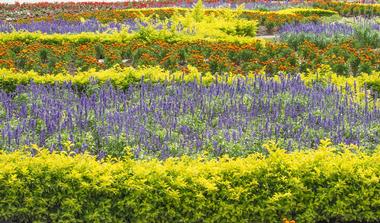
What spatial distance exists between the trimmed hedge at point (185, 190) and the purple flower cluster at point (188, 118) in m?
0.70

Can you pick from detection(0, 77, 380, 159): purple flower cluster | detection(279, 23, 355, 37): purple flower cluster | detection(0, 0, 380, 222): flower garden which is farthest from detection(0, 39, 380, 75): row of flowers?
detection(0, 77, 380, 159): purple flower cluster

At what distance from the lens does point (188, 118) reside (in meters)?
8.01

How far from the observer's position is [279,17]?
1928 cm

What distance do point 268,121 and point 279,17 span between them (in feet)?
38.6

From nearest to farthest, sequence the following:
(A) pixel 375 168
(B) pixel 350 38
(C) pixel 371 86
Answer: (A) pixel 375 168 → (C) pixel 371 86 → (B) pixel 350 38

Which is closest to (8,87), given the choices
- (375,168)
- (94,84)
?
(94,84)

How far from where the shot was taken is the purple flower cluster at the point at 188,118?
23.8 feet

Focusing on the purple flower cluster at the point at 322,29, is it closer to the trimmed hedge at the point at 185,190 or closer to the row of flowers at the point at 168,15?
the row of flowers at the point at 168,15

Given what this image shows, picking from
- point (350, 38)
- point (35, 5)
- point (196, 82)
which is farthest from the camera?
point (35, 5)

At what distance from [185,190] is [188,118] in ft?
6.40

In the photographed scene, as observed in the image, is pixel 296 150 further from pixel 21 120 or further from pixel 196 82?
pixel 21 120

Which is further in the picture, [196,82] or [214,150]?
[196,82]

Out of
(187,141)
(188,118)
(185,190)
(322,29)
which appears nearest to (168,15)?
(322,29)

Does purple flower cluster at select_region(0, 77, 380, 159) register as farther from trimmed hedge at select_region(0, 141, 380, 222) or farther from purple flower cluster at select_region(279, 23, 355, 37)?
purple flower cluster at select_region(279, 23, 355, 37)
